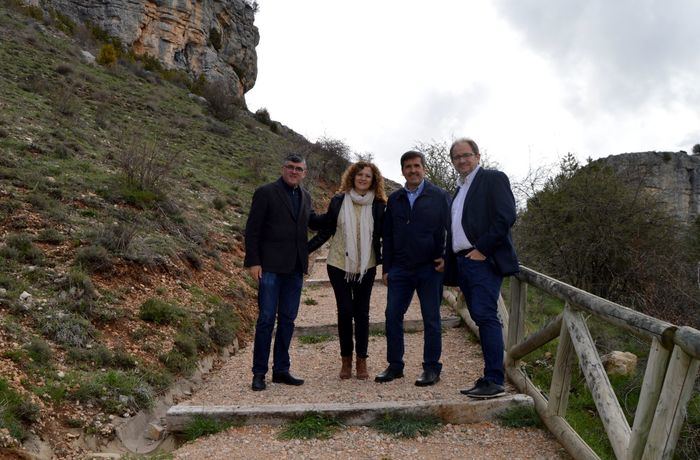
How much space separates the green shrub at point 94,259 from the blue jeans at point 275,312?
2.39 meters

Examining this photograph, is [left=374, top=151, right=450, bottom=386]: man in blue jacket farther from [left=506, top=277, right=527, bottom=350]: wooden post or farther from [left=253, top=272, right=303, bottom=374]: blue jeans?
[left=253, top=272, right=303, bottom=374]: blue jeans

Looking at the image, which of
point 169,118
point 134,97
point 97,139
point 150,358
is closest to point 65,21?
point 134,97

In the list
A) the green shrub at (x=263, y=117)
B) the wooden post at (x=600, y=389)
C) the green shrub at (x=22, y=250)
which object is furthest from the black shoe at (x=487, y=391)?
the green shrub at (x=263, y=117)

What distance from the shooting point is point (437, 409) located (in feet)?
11.8

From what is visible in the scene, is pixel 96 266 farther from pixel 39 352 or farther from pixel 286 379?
pixel 286 379

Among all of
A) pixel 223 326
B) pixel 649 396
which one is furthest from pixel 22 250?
pixel 649 396

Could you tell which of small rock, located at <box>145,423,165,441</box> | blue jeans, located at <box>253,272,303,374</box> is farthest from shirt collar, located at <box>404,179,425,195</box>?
small rock, located at <box>145,423,165,441</box>

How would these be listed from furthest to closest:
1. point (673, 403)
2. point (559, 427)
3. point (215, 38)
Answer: point (215, 38)
point (559, 427)
point (673, 403)

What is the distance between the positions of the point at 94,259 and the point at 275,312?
2.63m

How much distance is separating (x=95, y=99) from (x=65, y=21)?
14.3m

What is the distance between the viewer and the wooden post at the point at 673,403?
6.95 ft

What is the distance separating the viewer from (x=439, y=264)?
4.05m

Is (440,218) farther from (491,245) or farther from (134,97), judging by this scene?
(134,97)

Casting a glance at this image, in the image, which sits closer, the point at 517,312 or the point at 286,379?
the point at 517,312
